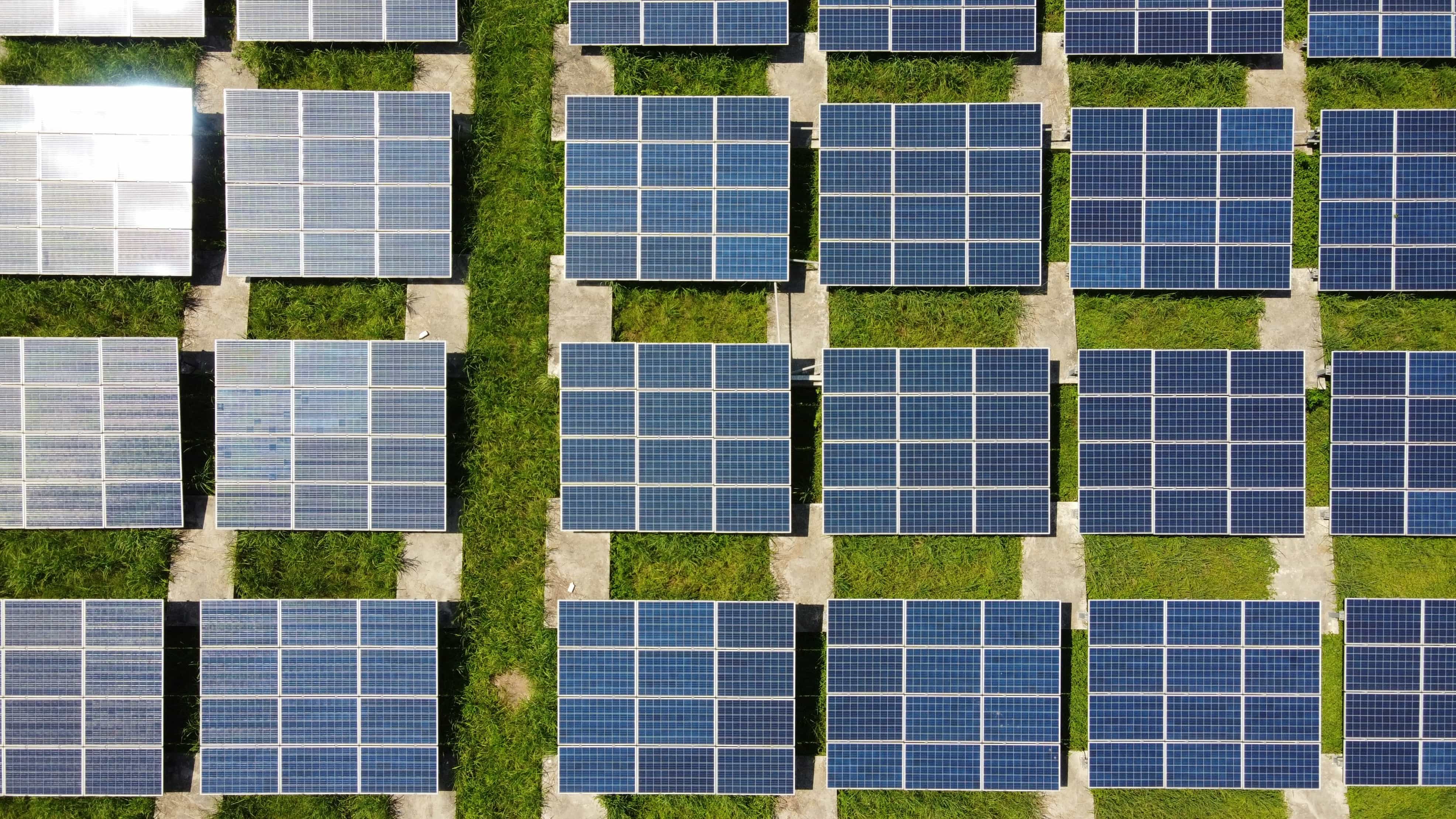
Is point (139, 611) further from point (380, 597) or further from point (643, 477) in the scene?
point (643, 477)

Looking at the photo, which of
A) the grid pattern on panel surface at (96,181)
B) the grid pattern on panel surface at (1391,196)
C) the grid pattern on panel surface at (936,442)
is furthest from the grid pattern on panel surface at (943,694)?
the grid pattern on panel surface at (96,181)

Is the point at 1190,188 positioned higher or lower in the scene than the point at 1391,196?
higher

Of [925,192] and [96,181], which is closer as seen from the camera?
[96,181]

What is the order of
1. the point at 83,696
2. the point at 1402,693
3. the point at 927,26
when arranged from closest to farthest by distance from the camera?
the point at 83,696 → the point at 1402,693 → the point at 927,26

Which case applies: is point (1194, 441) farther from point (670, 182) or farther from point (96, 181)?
point (96, 181)

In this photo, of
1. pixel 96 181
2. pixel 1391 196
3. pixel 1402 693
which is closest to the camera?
pixel 96 181

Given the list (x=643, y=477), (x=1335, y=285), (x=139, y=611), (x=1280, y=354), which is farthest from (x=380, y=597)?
(x=1335, y=285)

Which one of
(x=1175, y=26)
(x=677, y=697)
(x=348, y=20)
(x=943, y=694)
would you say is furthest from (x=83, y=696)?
(x=1175, y=26)
